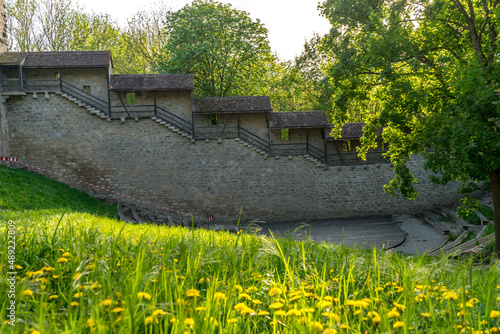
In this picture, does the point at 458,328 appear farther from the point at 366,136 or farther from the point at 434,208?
the point at 434,208

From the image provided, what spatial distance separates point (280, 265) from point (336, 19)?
439 inches

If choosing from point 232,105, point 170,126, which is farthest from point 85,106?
point 232,105

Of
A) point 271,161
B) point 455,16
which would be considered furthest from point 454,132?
point 271,161

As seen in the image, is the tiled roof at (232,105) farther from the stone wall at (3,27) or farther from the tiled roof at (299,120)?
the stone wall at (3,27)

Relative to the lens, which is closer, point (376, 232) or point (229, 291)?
point (229, 291)

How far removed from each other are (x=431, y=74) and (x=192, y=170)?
44.0ft

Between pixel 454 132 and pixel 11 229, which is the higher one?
pixel 454 132

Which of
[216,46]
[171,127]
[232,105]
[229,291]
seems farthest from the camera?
[216,46]

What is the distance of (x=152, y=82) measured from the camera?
2016 cm

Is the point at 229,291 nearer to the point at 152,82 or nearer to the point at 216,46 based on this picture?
the point at 152,82

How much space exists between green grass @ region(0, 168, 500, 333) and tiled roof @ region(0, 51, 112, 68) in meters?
19.0

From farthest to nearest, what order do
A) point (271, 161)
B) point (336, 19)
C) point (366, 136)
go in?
1. point (271, 161)
2. point (366, 136)
3. point (336, 19)

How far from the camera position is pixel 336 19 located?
466 inches

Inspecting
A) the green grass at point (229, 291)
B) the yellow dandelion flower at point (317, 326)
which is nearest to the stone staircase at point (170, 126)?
the green grass at point (229, 291)
